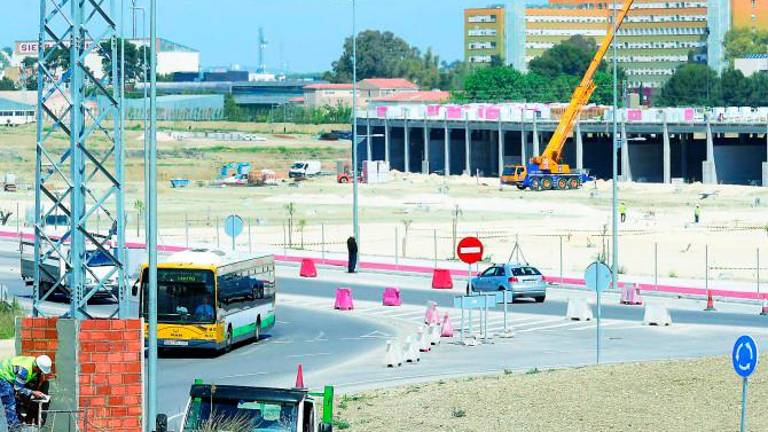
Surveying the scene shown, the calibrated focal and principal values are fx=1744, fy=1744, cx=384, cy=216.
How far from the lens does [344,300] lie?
149ft

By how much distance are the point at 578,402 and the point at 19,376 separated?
9.58 meters

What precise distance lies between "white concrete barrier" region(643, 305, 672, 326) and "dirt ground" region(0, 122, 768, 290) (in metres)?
11.2

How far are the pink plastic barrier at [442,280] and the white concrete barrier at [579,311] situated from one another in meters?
9.14

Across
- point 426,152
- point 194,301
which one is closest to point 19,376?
point 194,301

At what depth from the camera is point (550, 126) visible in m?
127

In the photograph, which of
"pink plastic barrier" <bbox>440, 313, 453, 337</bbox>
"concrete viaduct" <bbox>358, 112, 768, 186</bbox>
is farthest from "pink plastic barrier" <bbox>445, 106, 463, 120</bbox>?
"pink plastic barrier" <bbox>440, 313, 453, 337</bbox>

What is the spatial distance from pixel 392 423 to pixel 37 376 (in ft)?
21.1

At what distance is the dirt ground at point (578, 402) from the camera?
24.0 m

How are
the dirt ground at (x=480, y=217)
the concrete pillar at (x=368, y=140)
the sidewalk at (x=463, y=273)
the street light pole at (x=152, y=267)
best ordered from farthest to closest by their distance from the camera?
the concrete pillar at (x=368, y=140) < the dirt ground at (x=480, y=217) < the sidewalk at (x=463, y=273) < the street light pole at (x=152, y=267)

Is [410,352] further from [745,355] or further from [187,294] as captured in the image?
[745,355]

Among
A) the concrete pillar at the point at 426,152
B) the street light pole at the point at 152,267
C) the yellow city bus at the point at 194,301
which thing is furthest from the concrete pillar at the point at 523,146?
the street light pole at the point at 152,267

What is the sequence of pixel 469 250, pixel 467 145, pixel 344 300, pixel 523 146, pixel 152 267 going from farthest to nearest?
pixel 467 145, pixel 523 146, pixel 344 300, pixel 469 250, pixel 152 267

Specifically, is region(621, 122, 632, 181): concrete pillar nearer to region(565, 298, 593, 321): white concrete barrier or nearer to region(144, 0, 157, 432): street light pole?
region(565, 298, 593, 321): white concrete barrier

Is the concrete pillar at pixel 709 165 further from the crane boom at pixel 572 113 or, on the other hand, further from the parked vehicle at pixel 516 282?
the parked vehicle at pixel 516 282
